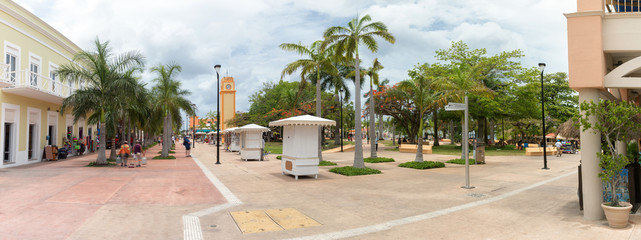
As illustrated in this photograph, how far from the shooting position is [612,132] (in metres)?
6.67

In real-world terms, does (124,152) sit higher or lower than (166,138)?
lower

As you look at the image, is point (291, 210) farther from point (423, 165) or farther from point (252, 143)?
point (252, 143)

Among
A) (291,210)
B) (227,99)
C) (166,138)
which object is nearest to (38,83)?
(166,138)

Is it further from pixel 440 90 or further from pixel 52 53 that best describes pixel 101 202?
pixel 52 53

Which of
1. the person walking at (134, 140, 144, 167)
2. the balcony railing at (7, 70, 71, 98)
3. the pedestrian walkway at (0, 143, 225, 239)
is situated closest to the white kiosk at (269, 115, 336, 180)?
the pedestrian walkway at (0, 143, 225, 239)

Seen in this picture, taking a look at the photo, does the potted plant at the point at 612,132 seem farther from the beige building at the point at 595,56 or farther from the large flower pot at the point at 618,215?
the beige building at the point at 595,56

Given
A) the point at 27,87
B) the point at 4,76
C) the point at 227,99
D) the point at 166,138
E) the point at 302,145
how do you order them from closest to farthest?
the point at 302,145
the point at 4,76
the point at 27,87
the point at 166,138
the point at 227,99

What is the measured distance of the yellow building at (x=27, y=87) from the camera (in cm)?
1712

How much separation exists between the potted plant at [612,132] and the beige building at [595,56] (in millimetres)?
196

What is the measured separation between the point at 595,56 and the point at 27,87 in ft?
70.4

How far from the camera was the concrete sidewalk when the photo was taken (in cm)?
593

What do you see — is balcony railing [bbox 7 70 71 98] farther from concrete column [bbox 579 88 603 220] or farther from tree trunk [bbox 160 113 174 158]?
concrete column [bbox 579 88 603 220]

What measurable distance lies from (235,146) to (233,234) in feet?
95.1

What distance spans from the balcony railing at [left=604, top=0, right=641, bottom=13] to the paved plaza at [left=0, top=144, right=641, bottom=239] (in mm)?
4145
